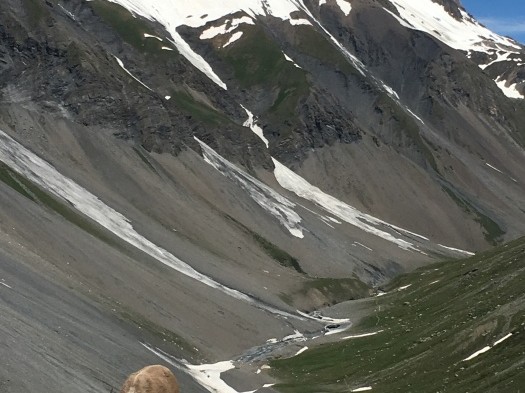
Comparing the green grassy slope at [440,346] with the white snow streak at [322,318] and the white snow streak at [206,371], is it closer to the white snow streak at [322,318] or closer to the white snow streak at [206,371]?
the white snow streak at [206,371]

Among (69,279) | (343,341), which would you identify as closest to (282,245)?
(343,341)

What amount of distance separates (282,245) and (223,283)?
166 ft

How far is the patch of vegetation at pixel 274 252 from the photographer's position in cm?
16675

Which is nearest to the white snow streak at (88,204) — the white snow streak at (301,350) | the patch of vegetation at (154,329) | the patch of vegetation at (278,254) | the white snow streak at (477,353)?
the white snow streak at (301,350)

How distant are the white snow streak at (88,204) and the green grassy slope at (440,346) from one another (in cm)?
2079

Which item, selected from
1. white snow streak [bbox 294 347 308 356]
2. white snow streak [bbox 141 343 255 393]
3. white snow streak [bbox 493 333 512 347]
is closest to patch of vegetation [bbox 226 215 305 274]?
white snow streak [bbox 294 347 308 356]

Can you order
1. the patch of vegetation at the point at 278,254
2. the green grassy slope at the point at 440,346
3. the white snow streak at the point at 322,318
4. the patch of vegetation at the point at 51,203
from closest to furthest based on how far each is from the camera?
1. the green grassy slope at the point at 440,346
2. the patch of vegetation at the point at 51,203
3. the white snow streak at the point at 322,318
4. the patch of vegetation at the point at 278,254

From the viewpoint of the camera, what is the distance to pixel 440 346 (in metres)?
71.0

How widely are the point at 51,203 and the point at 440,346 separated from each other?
215 ft

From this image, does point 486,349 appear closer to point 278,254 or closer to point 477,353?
point 477,353

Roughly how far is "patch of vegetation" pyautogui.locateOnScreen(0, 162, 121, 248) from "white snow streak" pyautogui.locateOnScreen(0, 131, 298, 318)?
4.53m

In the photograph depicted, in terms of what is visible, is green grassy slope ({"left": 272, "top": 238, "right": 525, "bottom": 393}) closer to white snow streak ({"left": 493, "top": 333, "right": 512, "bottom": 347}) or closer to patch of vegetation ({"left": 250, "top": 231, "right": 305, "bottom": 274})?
white snow streak ({"left": 493, "top": 333, "right": 512, "bottom": 347})

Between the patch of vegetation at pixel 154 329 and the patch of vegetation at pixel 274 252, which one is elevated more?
the patch of vegetation at pixel 154 329

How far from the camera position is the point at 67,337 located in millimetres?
63250
